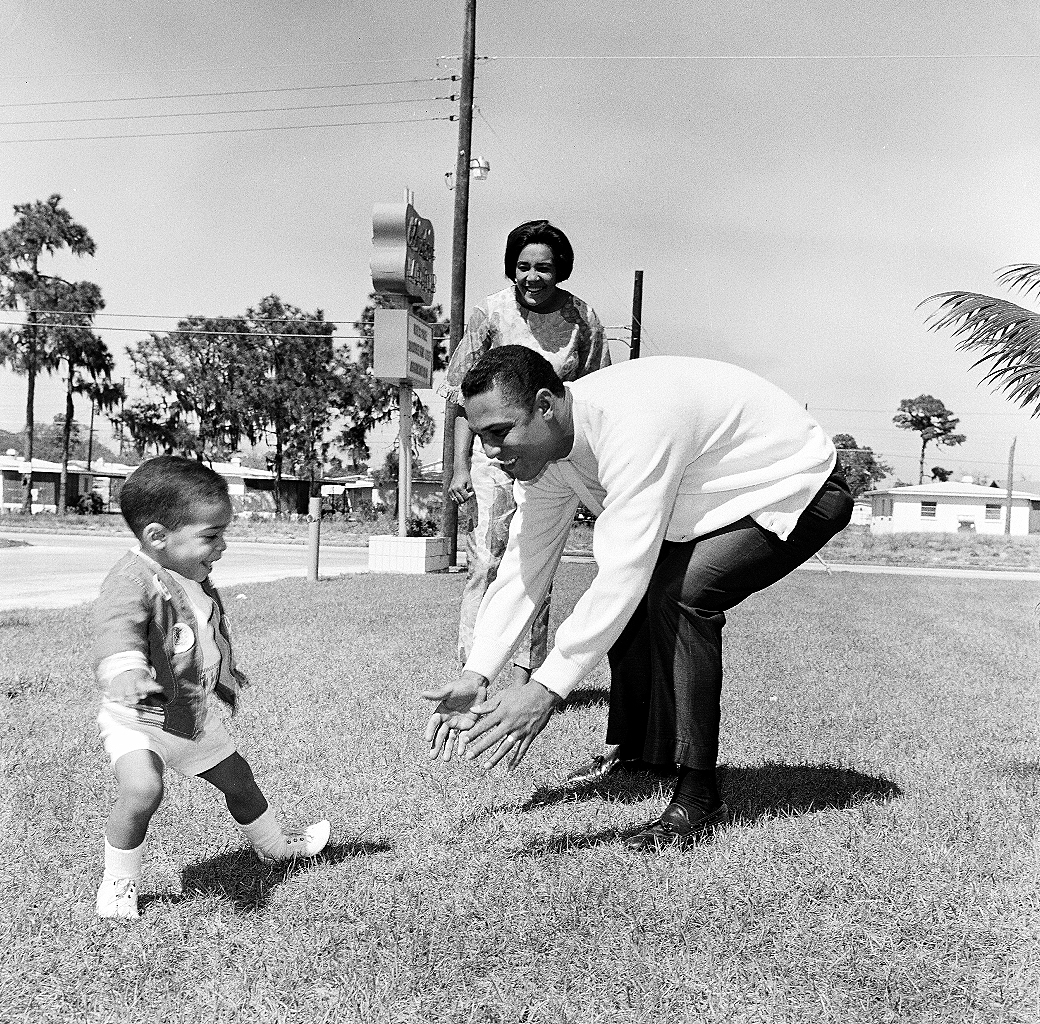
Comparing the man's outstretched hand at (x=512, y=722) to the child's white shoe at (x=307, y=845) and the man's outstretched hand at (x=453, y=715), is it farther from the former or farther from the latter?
the child's white shoe at (x=307, y=845)

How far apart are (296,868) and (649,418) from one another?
1582 millimetres

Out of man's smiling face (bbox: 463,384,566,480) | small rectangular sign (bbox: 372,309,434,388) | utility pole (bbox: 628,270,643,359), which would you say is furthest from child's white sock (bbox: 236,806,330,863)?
utility pole (bbox: 628,270,643,359)

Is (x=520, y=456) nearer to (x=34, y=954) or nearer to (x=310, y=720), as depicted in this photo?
(x=34, y=954)

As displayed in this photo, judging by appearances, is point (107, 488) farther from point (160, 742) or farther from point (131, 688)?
point (131, 688)

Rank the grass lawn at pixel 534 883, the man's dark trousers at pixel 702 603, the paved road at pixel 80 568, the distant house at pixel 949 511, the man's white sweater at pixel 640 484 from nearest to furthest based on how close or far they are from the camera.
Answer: the grass lawn at pixel 534 883
the man's white sweater at pixel 640 484
the man's dark trousers at pixel 702 603
the paved road at pixel 80 568
the distant house at pixel 949 511

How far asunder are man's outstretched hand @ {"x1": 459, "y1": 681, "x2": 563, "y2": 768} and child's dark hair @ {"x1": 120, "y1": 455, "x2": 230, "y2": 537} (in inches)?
35.0

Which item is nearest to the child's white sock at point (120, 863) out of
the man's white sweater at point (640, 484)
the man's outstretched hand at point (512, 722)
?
the man's outstretched hand at point (512, 722)

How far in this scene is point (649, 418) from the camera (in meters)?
2.73

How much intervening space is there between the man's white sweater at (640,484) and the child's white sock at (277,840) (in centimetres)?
65

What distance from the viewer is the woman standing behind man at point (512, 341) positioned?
429 cm

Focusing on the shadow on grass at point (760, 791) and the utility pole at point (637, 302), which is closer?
the shadow on grass at point (760, 791)

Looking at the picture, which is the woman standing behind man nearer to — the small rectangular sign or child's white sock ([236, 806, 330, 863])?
child's white sock ([236, 806, 330, 863])

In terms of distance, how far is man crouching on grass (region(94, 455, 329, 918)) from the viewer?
2406 millimetres

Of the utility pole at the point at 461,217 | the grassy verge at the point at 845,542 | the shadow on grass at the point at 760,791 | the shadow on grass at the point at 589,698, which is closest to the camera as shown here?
the shadow on grass at the point at 760,791
